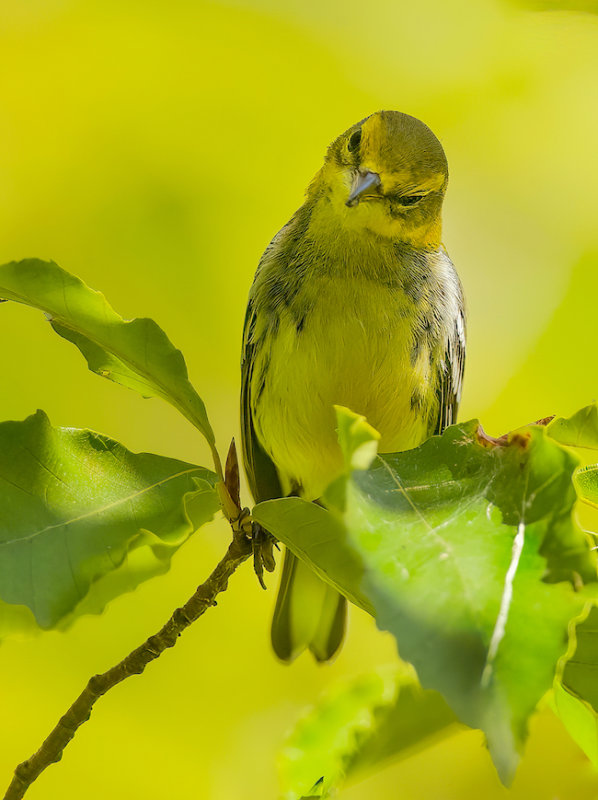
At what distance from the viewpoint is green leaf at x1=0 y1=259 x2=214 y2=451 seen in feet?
3.01

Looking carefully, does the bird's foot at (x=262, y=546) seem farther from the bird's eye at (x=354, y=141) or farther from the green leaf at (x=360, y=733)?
the bird's eye at (x=354, y=141)

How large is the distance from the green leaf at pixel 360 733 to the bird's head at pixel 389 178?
2.21ft

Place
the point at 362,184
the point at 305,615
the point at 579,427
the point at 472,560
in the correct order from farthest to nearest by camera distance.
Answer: the point at 305,615
the point at 362,184
the point at 579,427
the point at 472,560

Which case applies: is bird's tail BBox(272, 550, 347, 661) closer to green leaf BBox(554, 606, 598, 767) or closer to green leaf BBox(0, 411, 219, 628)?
green leaf BBox(0, 411, 219, 628)

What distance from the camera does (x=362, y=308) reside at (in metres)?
1.27

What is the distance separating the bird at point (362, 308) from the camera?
1270mm

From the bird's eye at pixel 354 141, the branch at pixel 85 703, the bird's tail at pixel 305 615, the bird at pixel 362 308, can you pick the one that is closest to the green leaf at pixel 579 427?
the bird at pixel 362 308

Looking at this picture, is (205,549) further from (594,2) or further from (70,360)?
(594,2)

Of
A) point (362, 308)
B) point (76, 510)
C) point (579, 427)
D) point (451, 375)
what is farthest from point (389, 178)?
point (76, 510)

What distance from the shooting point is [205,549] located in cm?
249

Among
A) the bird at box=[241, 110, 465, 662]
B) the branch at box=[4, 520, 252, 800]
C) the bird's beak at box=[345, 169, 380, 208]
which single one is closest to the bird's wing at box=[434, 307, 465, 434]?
the bird at box=[241, 110, 465, 662]

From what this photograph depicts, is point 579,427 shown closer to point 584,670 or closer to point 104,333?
point 584,670

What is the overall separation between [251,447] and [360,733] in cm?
61

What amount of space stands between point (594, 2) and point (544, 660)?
2.82 metres
